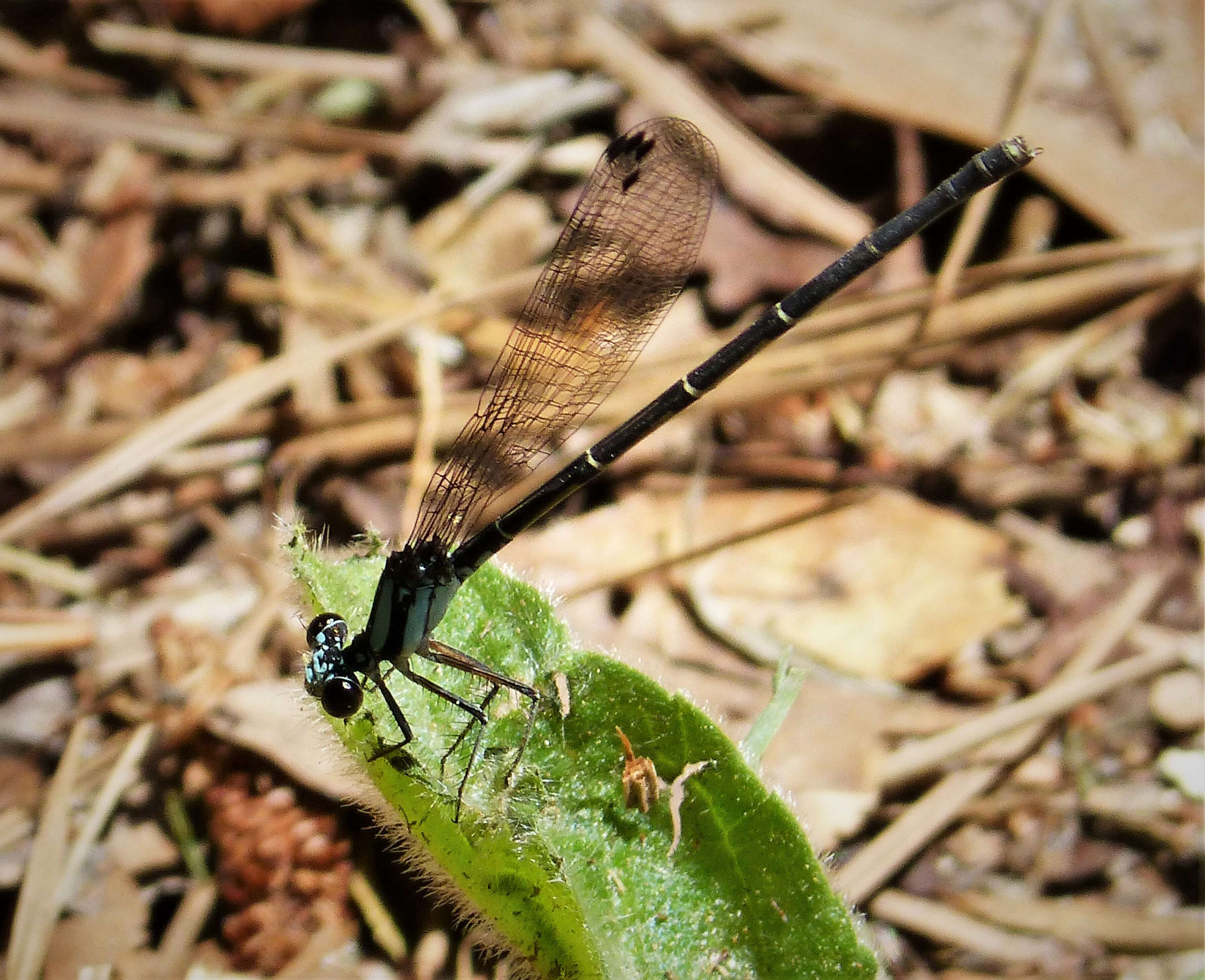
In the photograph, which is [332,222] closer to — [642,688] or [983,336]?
[983,336]

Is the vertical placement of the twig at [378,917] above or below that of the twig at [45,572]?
below

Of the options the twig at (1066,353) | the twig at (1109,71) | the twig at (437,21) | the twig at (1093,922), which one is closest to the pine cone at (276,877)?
the twig at (1093,922)

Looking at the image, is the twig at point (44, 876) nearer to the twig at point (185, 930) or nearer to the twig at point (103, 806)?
the twig at point (103, 806)

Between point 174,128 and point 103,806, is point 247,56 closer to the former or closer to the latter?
point 174,128

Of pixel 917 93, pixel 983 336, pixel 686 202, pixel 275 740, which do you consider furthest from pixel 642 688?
pixel 917 93

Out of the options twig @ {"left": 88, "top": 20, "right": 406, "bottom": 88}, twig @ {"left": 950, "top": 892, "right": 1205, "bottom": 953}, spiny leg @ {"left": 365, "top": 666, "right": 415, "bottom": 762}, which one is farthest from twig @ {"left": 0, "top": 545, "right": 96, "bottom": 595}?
twig @ {"left": 950, "top": 892, "right": 1205, "bottom": 953}

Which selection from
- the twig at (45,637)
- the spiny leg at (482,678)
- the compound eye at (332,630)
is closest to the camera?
the spiny leg at (482,678)

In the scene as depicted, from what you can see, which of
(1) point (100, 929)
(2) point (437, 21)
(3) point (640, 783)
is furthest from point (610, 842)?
(2) point (437, 21)

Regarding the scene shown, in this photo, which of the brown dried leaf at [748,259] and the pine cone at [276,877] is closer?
the pine cone at [276,877]
